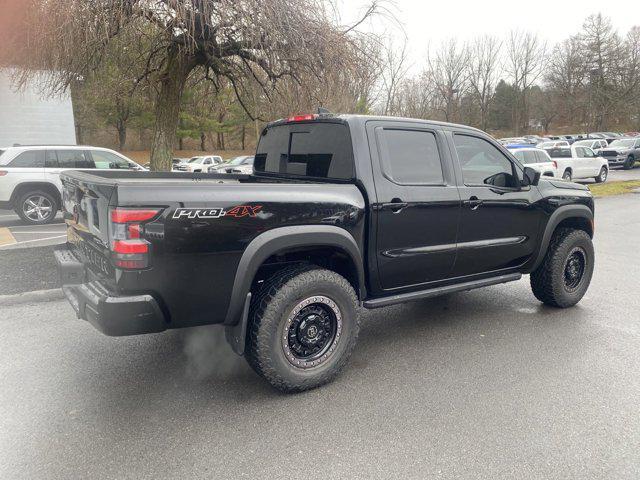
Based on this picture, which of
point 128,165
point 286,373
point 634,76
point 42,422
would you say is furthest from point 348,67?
point 634,76

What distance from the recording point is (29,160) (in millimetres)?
10859

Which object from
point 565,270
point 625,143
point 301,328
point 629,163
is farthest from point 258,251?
point 625,143

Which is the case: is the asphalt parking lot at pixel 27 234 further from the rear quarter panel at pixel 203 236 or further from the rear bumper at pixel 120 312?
the rear quarter panel at pixel 203 236

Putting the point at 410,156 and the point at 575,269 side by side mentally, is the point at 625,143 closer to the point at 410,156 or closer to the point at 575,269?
the point at 575,269

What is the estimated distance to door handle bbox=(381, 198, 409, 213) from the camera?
3637 mm

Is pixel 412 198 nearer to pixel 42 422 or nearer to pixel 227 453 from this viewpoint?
pixel 227 453

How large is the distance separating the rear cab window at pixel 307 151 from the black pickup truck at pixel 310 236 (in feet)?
0.04


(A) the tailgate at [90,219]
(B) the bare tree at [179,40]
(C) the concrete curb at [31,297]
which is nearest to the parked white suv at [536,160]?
(B) the bare tree at [179,40]

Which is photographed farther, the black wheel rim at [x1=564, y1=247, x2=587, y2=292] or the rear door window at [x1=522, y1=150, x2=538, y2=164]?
the rear door window at [x1=522, y1=150, x2=538, y2=164]

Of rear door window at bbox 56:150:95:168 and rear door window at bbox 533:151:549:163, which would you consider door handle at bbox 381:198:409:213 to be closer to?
rear door window at bbox 56:150:95:168

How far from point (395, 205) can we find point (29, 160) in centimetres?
1033

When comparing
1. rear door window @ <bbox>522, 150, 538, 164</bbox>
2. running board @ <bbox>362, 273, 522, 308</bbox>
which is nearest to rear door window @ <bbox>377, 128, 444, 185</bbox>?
running board @ <bbox>362, 273, 522, 308</bbox>

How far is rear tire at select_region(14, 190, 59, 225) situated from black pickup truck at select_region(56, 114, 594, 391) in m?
8.01

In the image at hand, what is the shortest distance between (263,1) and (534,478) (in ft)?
25.0
